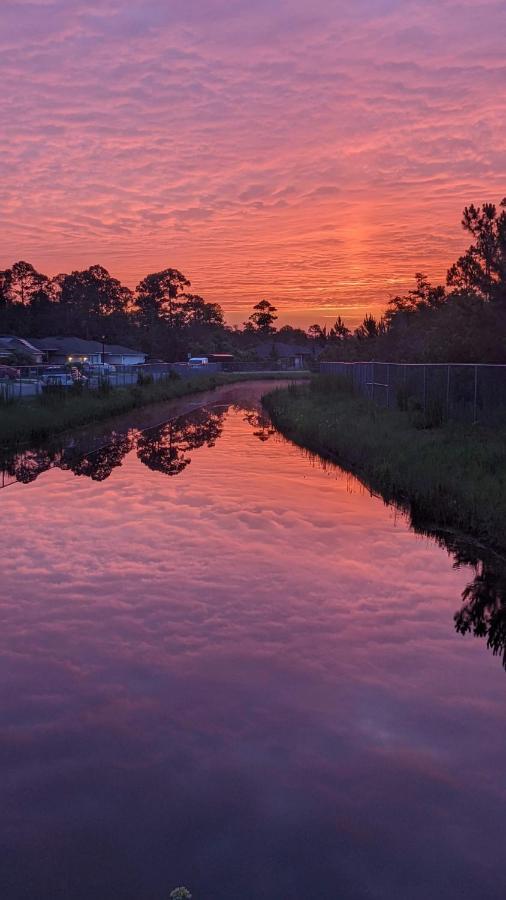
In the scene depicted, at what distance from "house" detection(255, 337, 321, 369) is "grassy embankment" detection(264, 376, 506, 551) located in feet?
387

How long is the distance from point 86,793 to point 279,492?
12.5 m

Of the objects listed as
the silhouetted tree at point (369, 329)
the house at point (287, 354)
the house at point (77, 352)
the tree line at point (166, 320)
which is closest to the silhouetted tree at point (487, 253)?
the tree line at point (166, 320)

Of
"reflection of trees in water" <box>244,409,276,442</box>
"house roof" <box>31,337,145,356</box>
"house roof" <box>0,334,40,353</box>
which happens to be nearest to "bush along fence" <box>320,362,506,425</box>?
"reflection of trees in water" <box>244,409,276,442</box>

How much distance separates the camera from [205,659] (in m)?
7.65

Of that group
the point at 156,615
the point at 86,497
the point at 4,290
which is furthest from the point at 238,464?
the point at 4,290

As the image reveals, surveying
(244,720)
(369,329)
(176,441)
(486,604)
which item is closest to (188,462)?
(176,441)

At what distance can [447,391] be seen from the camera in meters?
23.8

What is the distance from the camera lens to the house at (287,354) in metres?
150

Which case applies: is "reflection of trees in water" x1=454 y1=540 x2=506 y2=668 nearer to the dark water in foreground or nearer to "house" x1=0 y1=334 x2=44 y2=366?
the dark water in foreground

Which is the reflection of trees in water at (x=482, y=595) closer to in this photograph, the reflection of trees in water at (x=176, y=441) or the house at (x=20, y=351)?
the reflection of trees in water at (x=176, y=441)

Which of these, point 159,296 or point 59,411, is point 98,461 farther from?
point 159,296

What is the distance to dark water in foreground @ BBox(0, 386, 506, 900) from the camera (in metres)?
4.55

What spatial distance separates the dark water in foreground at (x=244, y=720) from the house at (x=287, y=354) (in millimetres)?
133205

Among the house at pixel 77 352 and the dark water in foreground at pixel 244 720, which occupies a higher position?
the house at pixel 77 352
